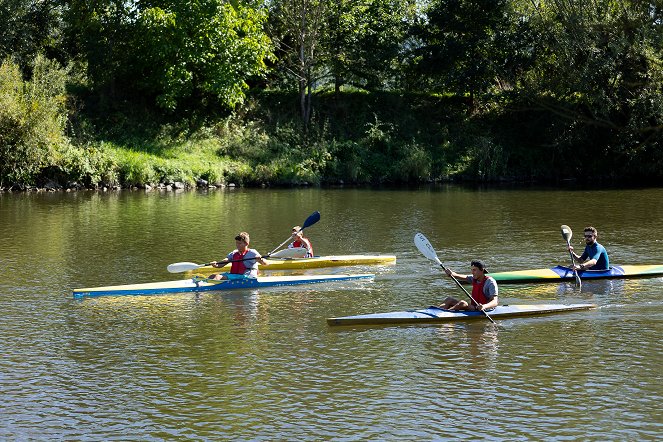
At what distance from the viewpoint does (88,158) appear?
135 ft

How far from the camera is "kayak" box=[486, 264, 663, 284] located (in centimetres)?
1919

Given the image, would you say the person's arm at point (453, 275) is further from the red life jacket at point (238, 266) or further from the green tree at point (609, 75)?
Answer: the green tree at point (609, 75)

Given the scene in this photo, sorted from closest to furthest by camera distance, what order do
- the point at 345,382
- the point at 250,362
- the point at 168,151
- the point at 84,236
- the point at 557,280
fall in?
the point at 345,382 < the point at 250,362 < the point at 557,280 < the point at 84,236 < the point at 168,151

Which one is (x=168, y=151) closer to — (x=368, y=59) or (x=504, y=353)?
(x=368, y=59)

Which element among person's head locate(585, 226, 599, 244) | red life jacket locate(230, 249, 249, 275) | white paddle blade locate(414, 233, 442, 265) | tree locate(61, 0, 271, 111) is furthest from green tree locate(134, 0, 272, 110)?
white paddle blade locate(414, 233, 442, 265)

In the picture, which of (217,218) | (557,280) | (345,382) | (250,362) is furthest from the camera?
(217,218)

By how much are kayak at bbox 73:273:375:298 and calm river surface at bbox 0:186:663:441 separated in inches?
10.9

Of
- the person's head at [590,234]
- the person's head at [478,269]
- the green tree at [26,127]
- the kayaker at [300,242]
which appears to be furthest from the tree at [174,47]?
the person's head at [478,269]

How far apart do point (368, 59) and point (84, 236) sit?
2590cm

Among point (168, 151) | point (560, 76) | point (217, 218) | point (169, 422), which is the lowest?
point (169, 422)

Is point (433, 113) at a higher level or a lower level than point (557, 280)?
higher

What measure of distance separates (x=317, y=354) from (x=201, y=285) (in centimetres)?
551

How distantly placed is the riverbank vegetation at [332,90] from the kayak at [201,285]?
924 inches

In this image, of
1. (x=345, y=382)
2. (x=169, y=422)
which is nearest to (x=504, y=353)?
(x=345, y=382)
